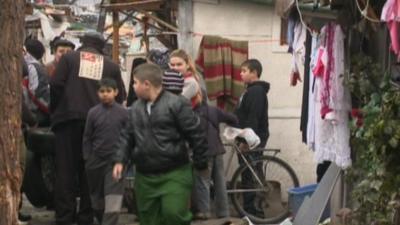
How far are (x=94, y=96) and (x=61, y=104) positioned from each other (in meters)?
0.37

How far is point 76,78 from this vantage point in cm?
878

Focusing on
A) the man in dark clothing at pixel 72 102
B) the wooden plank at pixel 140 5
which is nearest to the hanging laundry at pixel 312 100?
the man in dark clothing at pixel 72 102

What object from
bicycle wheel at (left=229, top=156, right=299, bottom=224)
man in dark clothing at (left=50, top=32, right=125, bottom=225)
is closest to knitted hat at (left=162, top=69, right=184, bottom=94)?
man in dark clothing at (left=50, top=32, right=125, bottom=225)

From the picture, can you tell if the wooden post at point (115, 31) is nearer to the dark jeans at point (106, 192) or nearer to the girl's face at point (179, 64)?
the girl's face at point (179, 64)

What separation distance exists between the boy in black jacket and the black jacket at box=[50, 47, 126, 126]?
167 cm

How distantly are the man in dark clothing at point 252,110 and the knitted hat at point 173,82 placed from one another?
1887mm

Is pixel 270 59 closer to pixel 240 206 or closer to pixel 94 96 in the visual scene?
pixel 240 206

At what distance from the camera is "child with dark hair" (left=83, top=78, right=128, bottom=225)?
837 cm

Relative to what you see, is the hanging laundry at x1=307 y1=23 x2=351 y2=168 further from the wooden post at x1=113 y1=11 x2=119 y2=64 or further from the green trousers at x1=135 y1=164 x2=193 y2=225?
the wooden post at x1=113 y1=11 x2=119 y2=64

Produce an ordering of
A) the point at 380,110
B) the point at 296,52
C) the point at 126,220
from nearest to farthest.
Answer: the point at 380,110
the point at 296,52
the point at 126,220

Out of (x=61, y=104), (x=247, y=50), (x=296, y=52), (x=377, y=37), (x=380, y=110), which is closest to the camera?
(x=380, y=110)

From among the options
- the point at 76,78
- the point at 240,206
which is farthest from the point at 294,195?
the point at 76,78

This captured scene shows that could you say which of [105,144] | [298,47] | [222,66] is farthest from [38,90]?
[298,47]

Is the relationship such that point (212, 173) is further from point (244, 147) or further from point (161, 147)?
point (161, 147)
